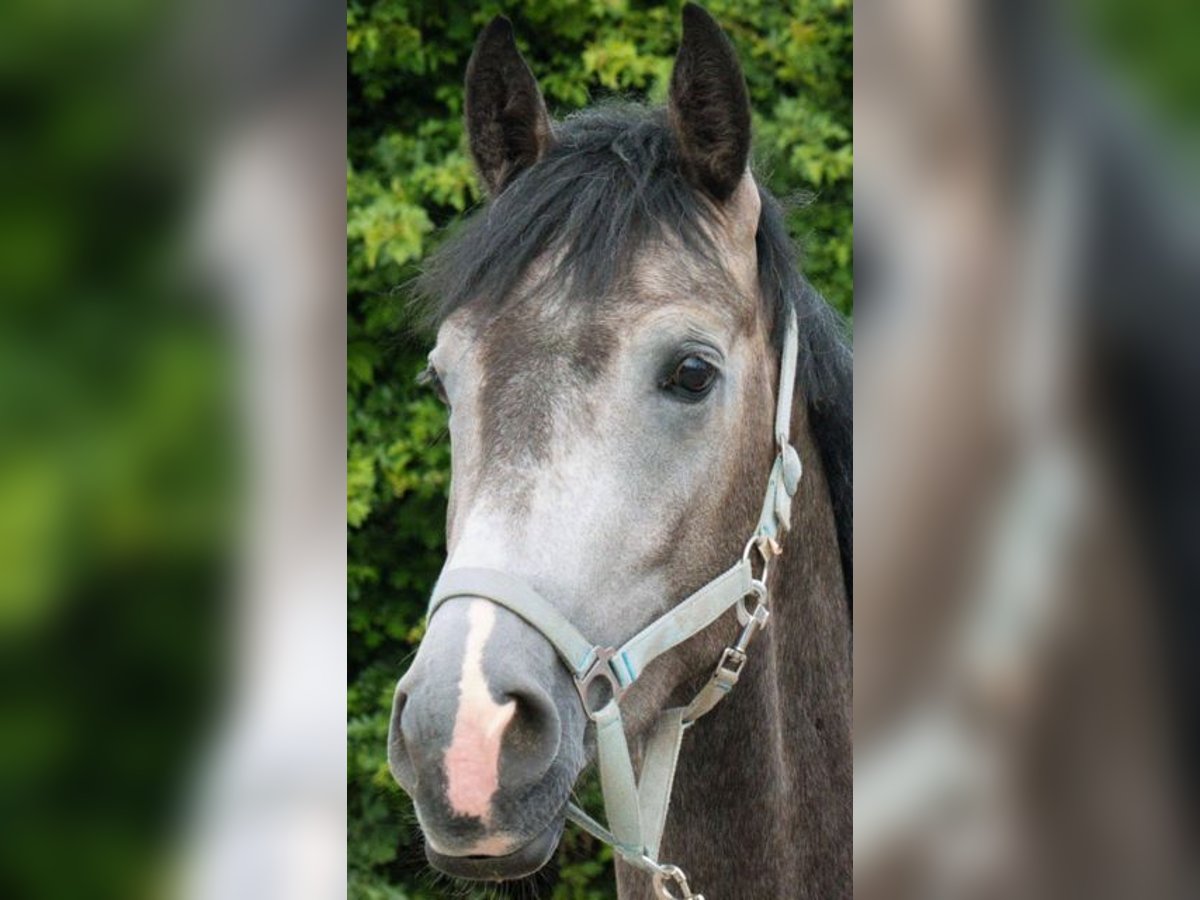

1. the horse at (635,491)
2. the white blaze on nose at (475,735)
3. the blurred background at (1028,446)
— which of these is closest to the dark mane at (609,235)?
the horse at (635,491)

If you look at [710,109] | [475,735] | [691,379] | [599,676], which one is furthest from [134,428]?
[710,109]

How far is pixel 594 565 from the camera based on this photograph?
1.70 m

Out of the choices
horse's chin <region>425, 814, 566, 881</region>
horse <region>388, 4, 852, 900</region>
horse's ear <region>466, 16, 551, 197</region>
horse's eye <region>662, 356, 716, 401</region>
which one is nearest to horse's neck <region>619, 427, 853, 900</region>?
horse <region>388, 4, 852, 900</region>

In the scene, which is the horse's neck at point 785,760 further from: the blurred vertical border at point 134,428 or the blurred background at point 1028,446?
the blurred vertical border at point 134,428

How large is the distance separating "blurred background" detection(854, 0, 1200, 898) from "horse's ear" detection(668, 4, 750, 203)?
85cm

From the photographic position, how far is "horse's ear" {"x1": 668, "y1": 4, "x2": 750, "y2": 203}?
6.21ft

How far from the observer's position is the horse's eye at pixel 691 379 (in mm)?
1833

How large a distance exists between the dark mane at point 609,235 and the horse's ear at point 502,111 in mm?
56

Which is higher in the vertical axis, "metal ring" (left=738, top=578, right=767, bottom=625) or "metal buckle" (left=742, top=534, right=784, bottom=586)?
"metal buckle" (left=742, top=534, right=784, bottom=586)

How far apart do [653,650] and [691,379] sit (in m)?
0.43

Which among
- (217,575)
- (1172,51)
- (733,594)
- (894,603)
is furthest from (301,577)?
(733,594)

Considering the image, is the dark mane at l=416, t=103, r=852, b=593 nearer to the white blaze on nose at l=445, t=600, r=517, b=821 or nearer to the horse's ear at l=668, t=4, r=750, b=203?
the horse's ear at l=668, t=4, r=750, b=203

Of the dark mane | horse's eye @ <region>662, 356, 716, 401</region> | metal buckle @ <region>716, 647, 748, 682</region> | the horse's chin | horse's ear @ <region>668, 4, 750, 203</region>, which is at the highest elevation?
horse's ear @ <region>668, 4, 750, 203</region>

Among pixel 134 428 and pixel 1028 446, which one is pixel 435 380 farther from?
pixel 134 428
